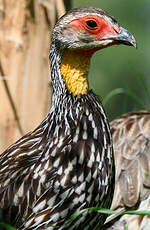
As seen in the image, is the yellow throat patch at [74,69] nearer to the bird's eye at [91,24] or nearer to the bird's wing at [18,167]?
the bird's eye at [91,24]

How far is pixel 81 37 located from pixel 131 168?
1901mm

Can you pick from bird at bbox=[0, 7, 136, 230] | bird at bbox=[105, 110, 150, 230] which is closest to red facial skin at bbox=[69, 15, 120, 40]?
bird at bbox=[0, 7, 136, 230]

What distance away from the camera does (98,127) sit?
4684 mm

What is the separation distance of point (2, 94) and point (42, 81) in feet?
1.54

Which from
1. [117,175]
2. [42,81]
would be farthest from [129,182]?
[42,81]

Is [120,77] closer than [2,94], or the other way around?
[2,94]

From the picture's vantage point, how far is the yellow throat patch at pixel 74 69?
4.68 m

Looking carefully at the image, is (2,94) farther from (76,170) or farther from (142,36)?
(142,36)

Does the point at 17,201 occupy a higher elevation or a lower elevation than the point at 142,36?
lower

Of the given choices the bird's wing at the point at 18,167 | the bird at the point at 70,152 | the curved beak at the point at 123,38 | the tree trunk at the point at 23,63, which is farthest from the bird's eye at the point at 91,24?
the tree trunk at the point at 23,63

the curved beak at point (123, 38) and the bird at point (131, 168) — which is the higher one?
the curved beak at point (123, 38)

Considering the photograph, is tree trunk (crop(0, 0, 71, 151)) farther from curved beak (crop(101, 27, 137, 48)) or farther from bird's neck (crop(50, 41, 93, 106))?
curved beak (crop(101, 27, 137, 48))

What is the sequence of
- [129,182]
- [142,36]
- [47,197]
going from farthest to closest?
[142,36] → [129,182] → [47,197]

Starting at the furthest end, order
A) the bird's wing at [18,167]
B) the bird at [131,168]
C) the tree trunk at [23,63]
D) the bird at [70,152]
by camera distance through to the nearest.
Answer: the tree trunk at [23,63]
the bird at [131,168]
the bird's wing at [18,167]
the bird at [70,152]
